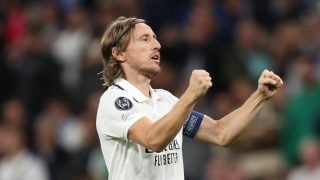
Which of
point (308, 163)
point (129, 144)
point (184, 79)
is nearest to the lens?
point (129, 144)

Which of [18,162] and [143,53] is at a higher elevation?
[143,53]

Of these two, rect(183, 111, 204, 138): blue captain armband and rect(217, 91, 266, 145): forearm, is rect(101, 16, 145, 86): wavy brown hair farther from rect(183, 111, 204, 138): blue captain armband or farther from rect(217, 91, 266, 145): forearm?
rect(217, 91, 266, 145): forearm

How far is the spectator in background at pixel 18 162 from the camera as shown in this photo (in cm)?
1303

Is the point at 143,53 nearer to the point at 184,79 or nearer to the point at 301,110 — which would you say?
the point at 301,110

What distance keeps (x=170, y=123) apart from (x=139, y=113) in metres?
0.48

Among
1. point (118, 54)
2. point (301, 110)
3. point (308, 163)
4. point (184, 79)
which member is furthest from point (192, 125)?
point (184, 79)

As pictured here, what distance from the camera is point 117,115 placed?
283 inches

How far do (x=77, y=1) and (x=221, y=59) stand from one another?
3.91 metres

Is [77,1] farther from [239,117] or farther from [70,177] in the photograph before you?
[239,117]

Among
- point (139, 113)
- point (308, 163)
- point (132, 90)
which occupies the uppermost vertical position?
point (132, 90)

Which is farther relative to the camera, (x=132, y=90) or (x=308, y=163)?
(x=308, y=163)

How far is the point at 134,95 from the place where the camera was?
24.1 ft

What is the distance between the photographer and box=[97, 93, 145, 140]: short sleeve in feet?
23.4

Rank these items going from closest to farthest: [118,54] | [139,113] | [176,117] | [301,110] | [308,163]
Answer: [176,117], [139,113], [118,54], [308,163], [301,110]
